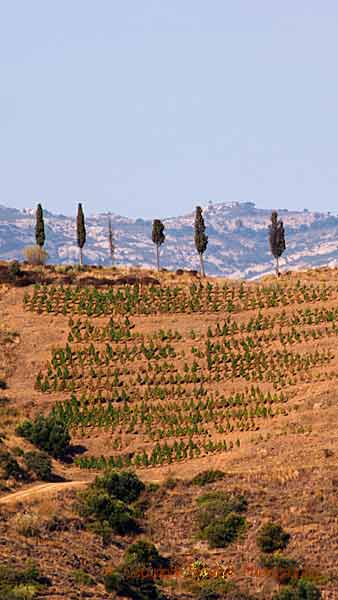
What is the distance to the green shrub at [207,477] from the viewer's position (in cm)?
6619

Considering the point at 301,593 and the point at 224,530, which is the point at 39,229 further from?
the point at 301,593

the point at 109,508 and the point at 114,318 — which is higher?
the point at 114,318

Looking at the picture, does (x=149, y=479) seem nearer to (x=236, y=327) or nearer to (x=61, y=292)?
(x=236, y=327)

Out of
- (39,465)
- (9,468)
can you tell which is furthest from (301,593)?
(39,465)

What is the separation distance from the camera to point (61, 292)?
320ft

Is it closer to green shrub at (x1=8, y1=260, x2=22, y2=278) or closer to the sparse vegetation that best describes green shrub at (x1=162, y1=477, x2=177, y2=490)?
green shrub at (x1=8, y1=260, x2=22, y2=278)

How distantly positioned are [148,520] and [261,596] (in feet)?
39.6

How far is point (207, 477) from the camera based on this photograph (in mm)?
66562

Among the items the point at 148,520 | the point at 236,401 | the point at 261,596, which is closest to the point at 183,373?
the point at 236,401

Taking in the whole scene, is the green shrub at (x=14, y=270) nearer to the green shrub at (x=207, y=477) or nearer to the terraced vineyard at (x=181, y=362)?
the terraced vineyard at (x=181, y=362)

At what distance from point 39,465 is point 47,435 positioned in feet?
17.6

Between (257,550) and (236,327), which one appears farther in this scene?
(236,327)

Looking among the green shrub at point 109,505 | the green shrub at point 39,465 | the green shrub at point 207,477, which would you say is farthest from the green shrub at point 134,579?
the green shrub at point 39,465

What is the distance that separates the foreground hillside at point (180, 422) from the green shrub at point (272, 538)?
16cm
